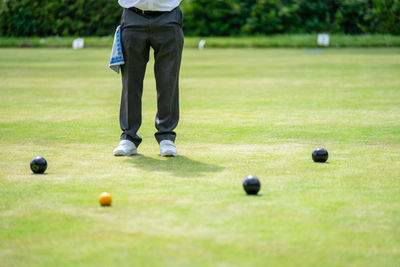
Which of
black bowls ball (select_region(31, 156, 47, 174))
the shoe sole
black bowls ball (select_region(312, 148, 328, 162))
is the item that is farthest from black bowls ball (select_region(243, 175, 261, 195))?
→ the shoe sole

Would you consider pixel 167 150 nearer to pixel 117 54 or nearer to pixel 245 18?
pixel 117 54

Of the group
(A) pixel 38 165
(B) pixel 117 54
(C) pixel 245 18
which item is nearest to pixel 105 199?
(A) pixel 38 165

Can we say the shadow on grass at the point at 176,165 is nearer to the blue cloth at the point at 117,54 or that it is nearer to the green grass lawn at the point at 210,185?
the green grass lawn at the point at 210,185

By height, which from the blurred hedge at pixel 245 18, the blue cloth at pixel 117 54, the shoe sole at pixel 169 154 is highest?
the blue cloth at pixel 117 54

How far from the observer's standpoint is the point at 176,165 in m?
6.06

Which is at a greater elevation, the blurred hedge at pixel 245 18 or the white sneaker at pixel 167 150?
the white sneaker at pixel 167 150

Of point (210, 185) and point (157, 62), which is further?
point (157, 62)

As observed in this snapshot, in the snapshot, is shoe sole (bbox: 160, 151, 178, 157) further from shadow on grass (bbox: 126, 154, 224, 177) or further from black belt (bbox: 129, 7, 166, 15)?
black belt (bbox: 129, 7, 166, 15)

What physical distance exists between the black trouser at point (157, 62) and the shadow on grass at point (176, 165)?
417 mm

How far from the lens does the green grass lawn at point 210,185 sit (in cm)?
367

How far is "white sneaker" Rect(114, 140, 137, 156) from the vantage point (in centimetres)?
652

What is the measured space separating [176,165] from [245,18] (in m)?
26.9

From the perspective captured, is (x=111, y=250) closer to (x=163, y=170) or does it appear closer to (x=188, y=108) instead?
(x=163, y=170)

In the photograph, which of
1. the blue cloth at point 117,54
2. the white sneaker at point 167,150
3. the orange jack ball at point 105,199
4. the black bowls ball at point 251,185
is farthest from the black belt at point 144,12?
the orange jack ball at point 105,199
